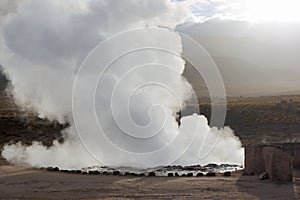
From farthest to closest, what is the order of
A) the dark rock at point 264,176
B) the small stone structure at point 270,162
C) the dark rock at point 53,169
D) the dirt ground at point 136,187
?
the dark rock at point 53,169, the dark rock at point 264,176, the small stone structure at point 270,162, the dirt ground at point 136,187

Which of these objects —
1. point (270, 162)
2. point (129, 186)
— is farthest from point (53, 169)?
point (270, 162)

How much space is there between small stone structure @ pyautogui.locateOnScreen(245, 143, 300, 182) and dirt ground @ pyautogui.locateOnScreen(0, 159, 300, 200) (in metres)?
0.40

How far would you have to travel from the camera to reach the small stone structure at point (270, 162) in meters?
13.6

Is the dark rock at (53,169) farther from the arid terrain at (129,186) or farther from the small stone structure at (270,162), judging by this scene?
the small stone structure at (270,162)

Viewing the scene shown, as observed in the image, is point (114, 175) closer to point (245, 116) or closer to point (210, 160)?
point (210, 160)

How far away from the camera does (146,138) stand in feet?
62.3

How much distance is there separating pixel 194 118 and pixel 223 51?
124 m

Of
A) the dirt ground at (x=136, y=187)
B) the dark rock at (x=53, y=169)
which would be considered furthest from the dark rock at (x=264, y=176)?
the dark rock at (x=53, y=169)

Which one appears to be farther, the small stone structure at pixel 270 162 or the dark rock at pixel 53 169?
the dark rock at pixel 53 169

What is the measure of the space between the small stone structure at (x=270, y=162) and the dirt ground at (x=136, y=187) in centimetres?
40

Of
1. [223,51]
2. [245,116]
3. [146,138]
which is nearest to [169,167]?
[146,138]

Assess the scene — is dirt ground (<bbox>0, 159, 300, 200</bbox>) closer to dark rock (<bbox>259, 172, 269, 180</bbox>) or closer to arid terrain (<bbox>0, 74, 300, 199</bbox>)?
arid terrain (<bbox>0, 74, 300, 199</bbox>)

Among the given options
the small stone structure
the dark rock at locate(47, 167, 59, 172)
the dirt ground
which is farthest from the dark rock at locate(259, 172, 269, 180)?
the dark rock at locate(47, 167, 59, 172)

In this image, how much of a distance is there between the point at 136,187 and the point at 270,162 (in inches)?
157
